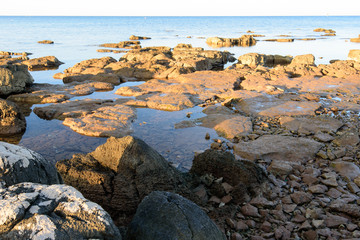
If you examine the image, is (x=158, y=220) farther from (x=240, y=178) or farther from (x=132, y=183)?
(x=240, y=178)

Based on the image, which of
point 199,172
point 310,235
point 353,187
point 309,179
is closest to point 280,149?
point 309,179

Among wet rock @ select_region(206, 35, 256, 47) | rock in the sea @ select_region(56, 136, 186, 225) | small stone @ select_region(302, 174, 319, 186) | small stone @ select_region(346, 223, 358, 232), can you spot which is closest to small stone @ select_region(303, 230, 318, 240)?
small stone @ select_region(346, 223, 358, 232)

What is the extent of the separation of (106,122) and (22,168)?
20.8ft

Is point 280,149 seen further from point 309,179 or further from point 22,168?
point 22,168

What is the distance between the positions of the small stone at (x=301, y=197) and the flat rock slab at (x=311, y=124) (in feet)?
12.5

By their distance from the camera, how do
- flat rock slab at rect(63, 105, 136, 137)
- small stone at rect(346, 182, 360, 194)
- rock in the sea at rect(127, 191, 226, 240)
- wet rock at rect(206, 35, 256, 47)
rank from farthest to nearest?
wet rock at rect(206, 35, 256, 47) → flat rock slab at rect(63, 105, 136, 137) → small stone at rect(346, 182, 360, 194) → rock in the sea at rect(127, 191, 226, 240)

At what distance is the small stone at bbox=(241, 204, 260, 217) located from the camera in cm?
463

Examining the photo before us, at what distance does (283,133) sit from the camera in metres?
8.54

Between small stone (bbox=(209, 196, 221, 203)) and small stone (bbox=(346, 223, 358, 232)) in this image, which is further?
small stone (bbox=(209, 196, 221, 203))

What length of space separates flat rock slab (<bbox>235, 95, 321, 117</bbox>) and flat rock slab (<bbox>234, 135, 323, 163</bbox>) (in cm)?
277

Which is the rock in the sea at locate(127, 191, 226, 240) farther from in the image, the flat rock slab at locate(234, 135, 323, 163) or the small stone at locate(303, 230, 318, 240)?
the flat rock slab at locate(234, 135, 323, 163)

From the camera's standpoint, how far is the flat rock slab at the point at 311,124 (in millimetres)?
8617

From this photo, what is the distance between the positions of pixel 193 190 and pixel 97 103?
25.6ft

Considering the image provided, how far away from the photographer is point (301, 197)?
5.07 m
